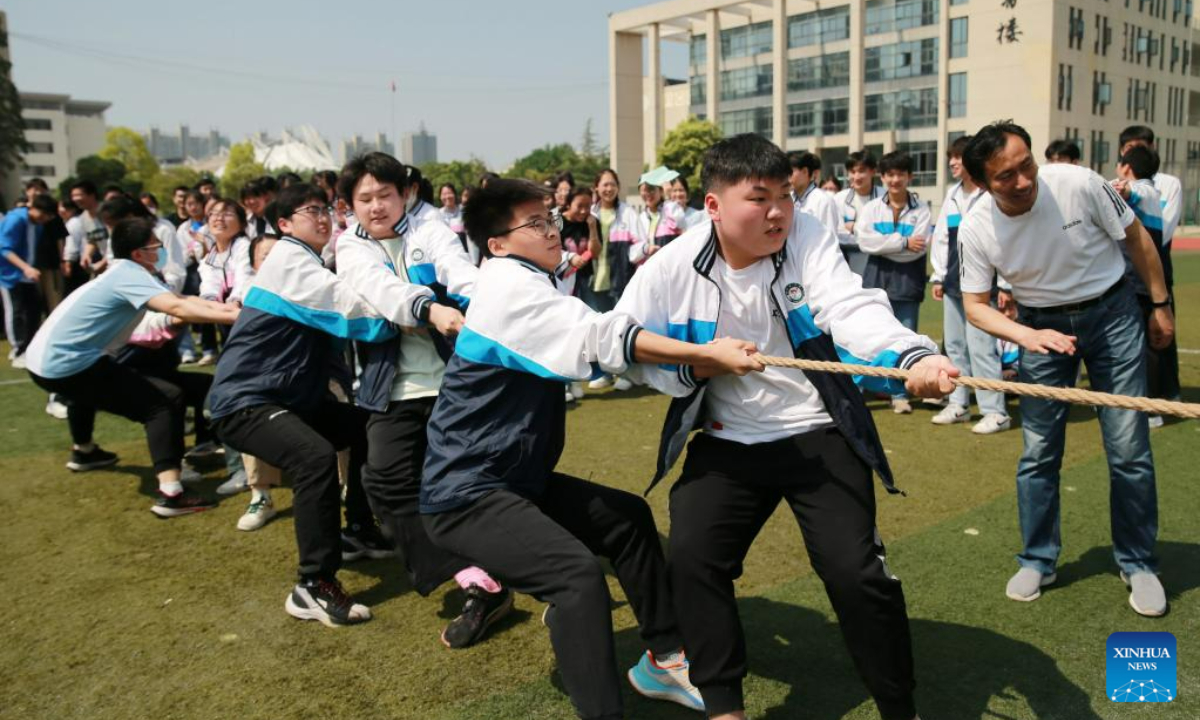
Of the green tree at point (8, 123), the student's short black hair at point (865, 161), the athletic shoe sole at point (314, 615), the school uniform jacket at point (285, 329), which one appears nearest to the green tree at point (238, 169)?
the green tree at point (8, 123)

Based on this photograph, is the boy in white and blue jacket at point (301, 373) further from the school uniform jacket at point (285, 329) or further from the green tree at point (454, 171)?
the green tree at point (454, 171)

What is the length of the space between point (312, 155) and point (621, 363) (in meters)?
141

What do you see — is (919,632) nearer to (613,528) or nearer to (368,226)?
(613,528)

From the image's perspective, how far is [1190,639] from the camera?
360cm

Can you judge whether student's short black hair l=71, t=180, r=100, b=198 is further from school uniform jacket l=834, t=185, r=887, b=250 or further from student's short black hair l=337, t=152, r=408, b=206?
school uniform jacket l=834, t=185, r=887, b=250

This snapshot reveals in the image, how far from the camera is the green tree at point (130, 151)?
8994 cm

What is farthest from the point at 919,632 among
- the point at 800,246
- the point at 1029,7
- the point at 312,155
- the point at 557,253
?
the point at 312,155

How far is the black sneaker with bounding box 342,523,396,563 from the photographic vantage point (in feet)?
16.5

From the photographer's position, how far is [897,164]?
7.82 meters

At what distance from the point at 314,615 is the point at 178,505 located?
Result: 6.97ft

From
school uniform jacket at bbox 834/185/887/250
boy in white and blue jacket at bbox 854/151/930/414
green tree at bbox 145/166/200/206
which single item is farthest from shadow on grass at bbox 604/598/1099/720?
green tree at bbox 145/166/200/206

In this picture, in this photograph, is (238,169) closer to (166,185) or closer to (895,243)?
(166,185)

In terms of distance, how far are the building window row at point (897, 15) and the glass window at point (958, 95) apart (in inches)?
130

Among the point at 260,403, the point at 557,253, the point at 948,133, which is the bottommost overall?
the point at 260,403
